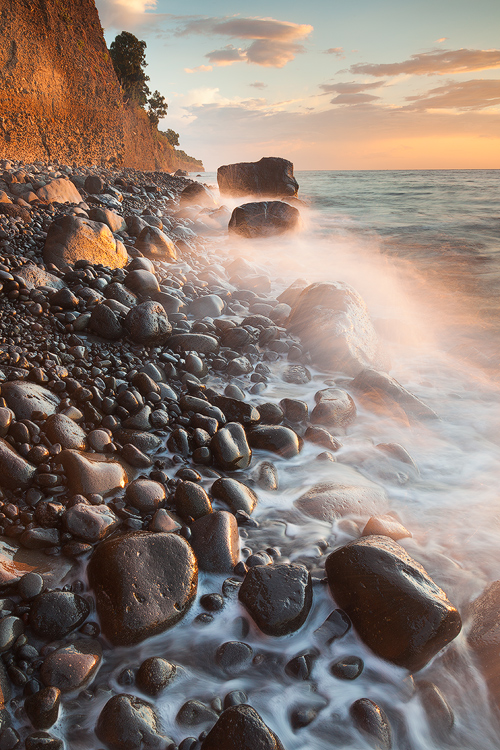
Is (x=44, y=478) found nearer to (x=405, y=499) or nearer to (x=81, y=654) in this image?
(x=81, y=654)

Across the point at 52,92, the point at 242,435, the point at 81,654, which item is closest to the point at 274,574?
the point at 81,654

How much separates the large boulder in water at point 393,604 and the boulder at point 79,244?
14.5ft

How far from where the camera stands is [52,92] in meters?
16.4

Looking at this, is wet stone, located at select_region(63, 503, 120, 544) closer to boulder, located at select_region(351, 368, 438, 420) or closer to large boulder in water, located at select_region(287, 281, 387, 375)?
boulder, located at select_region(351, 368, 438, 420)

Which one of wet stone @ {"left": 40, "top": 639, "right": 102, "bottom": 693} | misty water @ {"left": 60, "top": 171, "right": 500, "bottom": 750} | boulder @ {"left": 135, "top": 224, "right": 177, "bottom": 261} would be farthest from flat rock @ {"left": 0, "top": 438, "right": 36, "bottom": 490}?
boulder @ {"left": 135, "top": 224, "right": 177, "bottom": 261}

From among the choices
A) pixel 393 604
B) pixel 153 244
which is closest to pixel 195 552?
pixel 393 604

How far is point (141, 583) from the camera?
1.84m

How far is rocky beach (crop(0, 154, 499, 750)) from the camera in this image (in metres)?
1.60

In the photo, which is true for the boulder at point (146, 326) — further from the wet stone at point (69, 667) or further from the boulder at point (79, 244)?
the wet stone at point (69, 667)

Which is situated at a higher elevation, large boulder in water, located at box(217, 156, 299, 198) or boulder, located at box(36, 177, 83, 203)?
→ large boulder in water, located at box(217, 156, 299, 198)

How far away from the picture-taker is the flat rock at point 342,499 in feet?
8.75

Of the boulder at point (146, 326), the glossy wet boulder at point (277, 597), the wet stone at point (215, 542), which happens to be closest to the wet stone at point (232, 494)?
the wet stone at point (215, 542)

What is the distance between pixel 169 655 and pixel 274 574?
1.92ft

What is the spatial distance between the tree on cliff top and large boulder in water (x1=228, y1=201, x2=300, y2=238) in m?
27.4
